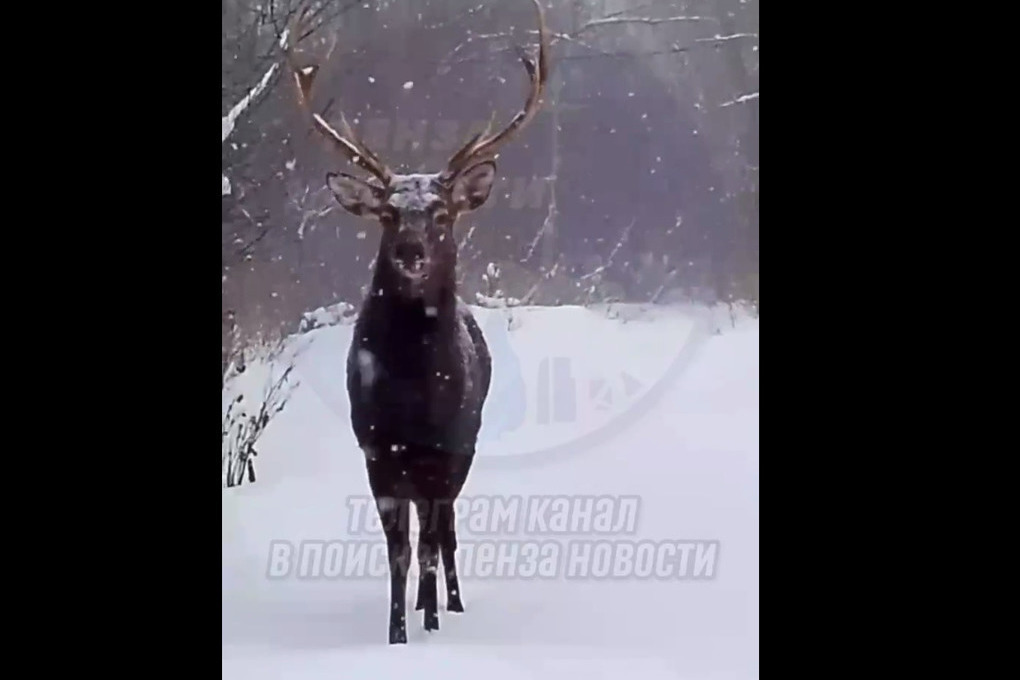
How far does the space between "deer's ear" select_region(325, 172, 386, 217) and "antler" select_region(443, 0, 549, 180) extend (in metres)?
0.18

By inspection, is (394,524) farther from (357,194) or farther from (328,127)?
(328,127)

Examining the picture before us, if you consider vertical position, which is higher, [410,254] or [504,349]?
[410,254]

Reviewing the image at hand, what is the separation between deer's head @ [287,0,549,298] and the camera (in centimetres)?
277

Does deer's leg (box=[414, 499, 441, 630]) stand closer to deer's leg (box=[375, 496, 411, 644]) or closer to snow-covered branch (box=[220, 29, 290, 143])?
deer's leg (box=[375, 496, 411, 644])

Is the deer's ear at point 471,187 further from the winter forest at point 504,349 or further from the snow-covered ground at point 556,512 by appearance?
the snow-covered ground at point 556,512

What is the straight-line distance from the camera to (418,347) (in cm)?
278

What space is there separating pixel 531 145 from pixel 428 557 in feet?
3.57

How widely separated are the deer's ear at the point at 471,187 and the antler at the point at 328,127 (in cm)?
17

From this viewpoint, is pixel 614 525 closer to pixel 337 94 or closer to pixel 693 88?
pixel 693 88

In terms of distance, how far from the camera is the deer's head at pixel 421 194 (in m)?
2.77

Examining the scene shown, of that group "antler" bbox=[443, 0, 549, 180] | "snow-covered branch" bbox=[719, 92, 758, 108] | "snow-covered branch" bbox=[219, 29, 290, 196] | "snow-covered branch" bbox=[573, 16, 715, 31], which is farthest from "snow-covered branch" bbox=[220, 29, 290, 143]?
"snow-covered branch" bbox=[719, 92, 758, 108]

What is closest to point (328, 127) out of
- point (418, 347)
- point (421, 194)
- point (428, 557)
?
point (421, 194)

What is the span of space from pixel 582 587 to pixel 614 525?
0.18 meters
